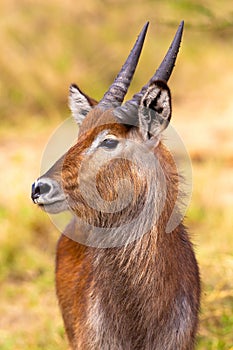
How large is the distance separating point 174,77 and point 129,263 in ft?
35.2

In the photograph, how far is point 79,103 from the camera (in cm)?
505

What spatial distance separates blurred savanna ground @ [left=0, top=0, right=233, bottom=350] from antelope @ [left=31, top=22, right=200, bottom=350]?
4.40 feet

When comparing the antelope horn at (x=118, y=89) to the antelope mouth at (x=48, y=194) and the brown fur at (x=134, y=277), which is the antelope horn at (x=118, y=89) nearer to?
the brown fur at (x=134, y=277)

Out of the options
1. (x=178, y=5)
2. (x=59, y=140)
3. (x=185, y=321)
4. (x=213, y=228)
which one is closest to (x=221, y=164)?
(x=213, y=228)

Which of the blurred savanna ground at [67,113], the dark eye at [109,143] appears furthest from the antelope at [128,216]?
the blurred savanna ground at [67,113]

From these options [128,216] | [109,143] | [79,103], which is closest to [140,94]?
[109,143]

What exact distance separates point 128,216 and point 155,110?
0.63 metres

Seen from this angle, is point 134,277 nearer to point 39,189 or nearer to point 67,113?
point 39,189

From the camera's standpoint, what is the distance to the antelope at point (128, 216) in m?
4.58

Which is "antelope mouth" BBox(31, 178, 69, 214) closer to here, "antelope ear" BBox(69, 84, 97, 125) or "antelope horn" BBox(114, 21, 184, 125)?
"antelope horn" BBox(114, 21, 184, 125)

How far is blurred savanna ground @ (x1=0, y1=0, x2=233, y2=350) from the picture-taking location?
714 centimetres

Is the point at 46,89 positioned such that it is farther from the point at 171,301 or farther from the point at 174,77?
the point at 171,301

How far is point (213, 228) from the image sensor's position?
8.88m

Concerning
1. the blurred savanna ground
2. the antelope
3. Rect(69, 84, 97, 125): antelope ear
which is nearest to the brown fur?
the antelope
